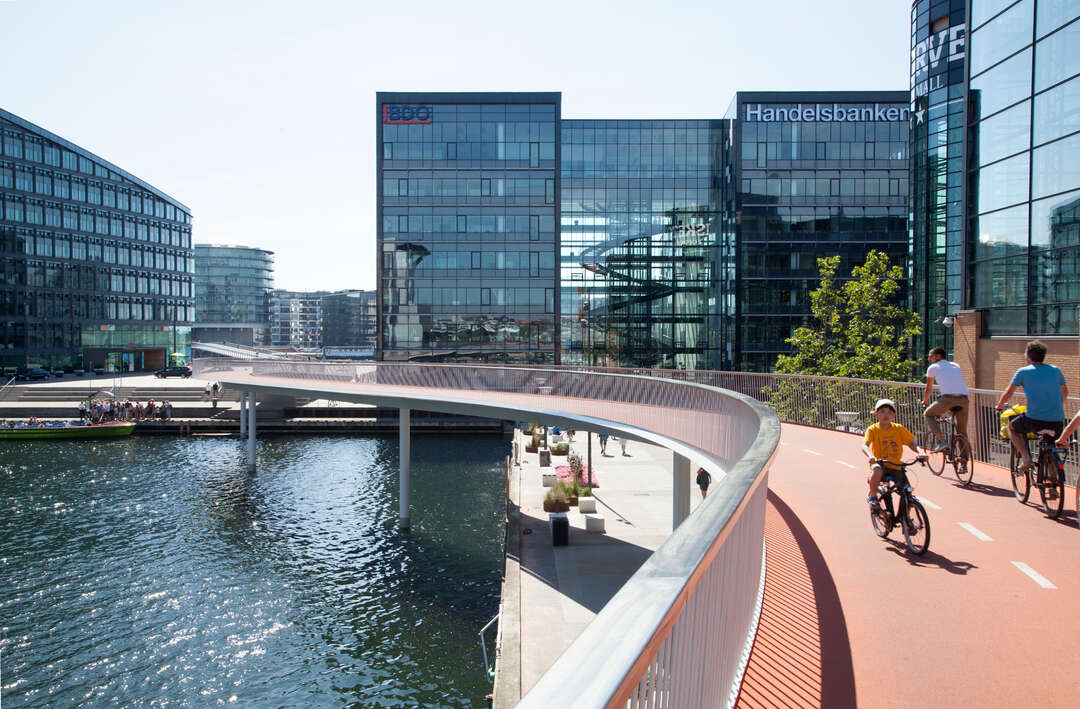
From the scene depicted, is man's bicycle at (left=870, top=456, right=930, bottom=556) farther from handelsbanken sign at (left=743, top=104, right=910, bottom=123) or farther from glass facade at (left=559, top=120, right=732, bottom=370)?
handelsbanken sign at (left=743, top=104, right=910, bottom=123)

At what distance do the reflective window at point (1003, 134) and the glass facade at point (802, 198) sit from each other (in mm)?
39418

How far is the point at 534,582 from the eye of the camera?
1984 centimetres

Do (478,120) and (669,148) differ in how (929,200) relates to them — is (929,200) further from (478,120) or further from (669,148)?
(478,120)

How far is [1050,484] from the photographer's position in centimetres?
868

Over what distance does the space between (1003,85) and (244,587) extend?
86.1ft

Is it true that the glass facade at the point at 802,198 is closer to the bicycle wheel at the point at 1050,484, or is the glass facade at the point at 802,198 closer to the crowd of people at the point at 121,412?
the crowd of people at the point at 121,412

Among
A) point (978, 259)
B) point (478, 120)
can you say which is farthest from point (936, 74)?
point (978, 259)

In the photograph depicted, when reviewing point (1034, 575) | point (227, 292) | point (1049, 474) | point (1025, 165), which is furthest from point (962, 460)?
point (227, 292)

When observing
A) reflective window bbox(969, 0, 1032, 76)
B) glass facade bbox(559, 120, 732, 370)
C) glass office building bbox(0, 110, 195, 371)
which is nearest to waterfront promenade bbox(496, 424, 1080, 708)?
reflective window bbox(969, 0, 1032, 76)

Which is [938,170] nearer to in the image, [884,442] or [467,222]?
[467,222]

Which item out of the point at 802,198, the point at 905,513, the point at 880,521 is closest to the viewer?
the point at 905,513

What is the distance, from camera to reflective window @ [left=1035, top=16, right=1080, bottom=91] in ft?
55.2

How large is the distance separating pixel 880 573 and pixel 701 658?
14.9 ft

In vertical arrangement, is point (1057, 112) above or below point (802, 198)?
below
